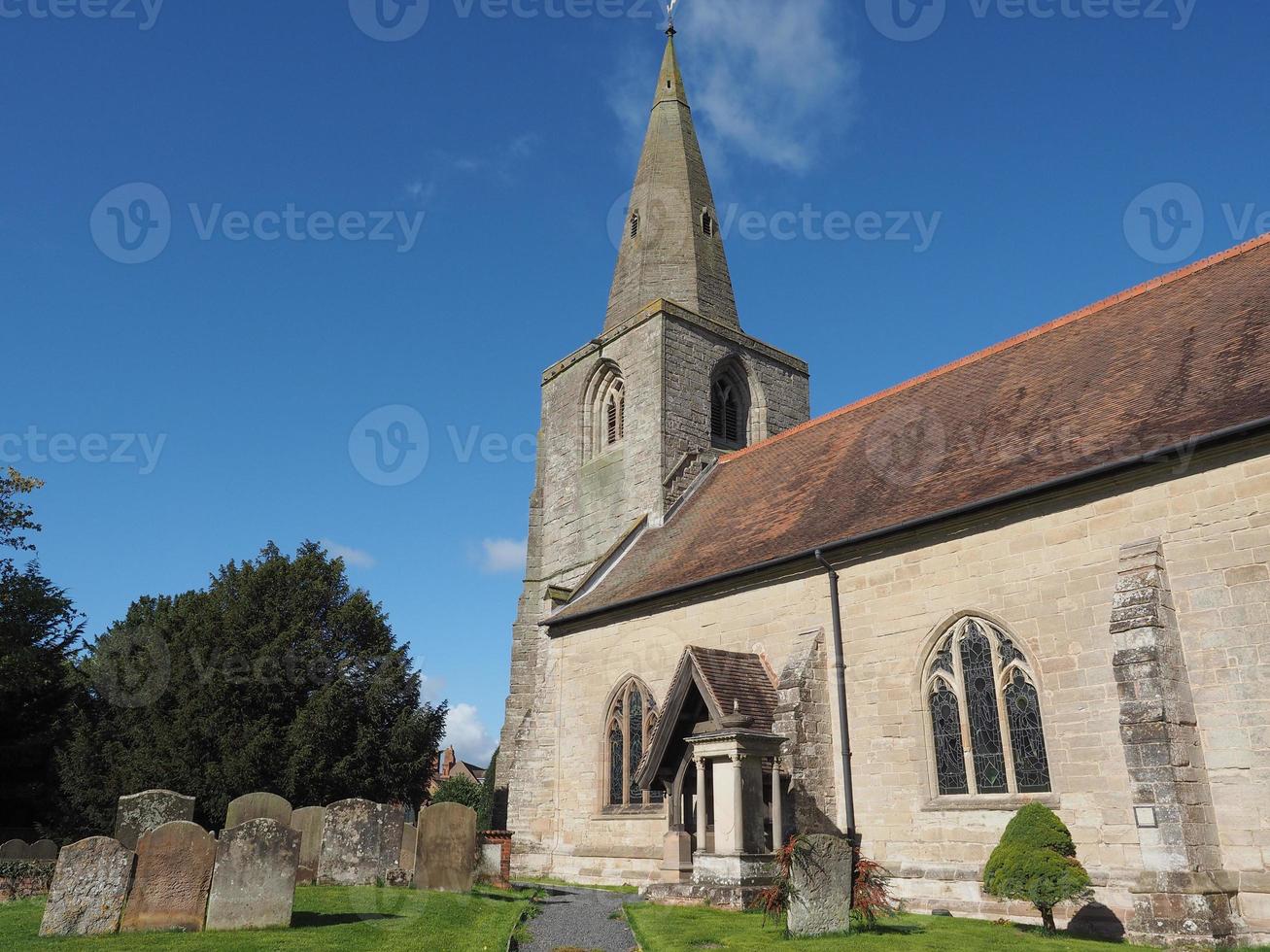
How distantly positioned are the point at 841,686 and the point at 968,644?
233cm

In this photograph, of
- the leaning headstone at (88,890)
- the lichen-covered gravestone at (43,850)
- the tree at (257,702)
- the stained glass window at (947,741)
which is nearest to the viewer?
the leaning headstone at (88,890)

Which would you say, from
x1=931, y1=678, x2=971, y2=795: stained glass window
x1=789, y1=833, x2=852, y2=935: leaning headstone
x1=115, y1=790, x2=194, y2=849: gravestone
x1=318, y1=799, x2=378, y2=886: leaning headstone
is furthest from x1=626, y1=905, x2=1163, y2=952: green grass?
x1=115, y1=790, x2=194, y2=849: gravestone

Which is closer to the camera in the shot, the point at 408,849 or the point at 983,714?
the point at 983,714

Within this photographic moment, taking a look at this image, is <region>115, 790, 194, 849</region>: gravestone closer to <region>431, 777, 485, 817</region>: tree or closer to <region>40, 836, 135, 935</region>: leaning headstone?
<region>40, 836, 135, 935</region>: leaning headstone

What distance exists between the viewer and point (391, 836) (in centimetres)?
1574

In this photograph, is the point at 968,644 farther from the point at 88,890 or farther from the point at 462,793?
the point at 462,793

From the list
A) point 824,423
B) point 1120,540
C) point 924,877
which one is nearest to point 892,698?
point 924,877

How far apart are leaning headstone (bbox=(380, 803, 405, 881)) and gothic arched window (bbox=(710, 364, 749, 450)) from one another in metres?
14.5

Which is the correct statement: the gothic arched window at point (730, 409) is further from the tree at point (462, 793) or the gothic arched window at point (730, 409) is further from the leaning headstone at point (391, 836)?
the tree at point (462, 793)

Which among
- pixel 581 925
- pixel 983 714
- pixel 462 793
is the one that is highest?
pixel 983 714

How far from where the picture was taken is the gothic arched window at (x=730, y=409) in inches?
1079

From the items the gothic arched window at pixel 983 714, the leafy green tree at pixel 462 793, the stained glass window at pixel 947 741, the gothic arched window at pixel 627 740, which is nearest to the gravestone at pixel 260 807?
the gothic arched window at pixel 627 740

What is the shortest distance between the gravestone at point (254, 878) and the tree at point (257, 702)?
49.6 feet

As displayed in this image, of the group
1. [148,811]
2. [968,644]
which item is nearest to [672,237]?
[968,644]
